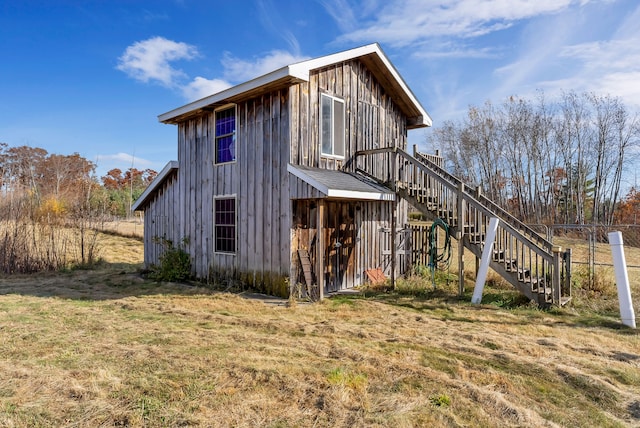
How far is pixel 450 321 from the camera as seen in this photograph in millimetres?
6801

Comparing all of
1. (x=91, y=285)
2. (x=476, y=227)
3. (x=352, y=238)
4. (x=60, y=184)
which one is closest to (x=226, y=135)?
(x=352, y=238)

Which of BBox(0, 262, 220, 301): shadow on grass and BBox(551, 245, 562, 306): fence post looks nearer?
BBox(551, 245, 562, 306): fence post

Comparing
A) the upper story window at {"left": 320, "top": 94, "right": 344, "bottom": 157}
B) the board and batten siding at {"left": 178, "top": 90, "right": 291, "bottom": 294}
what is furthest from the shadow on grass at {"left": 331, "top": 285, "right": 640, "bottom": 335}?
the upper story window at {"left": 320, "top": 94, "right": 344, "bottom": 157}

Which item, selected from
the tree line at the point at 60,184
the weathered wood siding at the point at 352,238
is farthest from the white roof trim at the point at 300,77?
the tree line at the point at 60,184

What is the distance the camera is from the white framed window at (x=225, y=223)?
10.3 m

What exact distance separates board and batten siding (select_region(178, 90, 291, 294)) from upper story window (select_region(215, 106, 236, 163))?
0.19 m

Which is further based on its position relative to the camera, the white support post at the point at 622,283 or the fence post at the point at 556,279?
the fence post at the point at 556,279

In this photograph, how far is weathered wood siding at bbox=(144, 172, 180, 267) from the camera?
12.3 m

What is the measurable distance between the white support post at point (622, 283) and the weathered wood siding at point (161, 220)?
1105cm

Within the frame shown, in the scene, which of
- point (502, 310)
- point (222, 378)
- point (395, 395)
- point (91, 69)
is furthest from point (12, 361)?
point (91, 69)

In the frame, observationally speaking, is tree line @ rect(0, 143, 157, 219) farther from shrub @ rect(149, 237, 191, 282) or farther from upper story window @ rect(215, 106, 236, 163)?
upper story window @ rect(215, 106, 236, 163)

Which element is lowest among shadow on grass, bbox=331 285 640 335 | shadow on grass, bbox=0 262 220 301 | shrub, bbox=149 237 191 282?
shadow on grass, bbox=331 285 640 335

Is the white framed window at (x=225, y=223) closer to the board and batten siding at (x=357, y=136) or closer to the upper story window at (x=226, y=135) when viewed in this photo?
the upper story window at (x=226, y=135)

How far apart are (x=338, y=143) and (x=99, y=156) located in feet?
34.4
